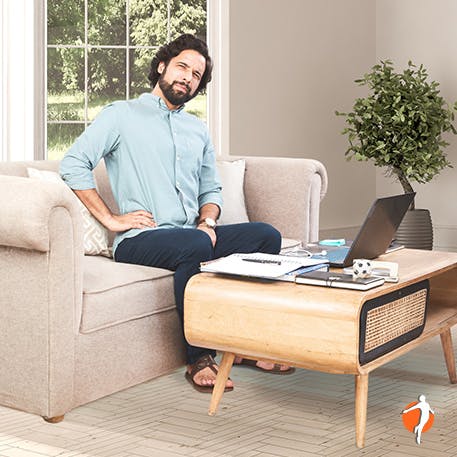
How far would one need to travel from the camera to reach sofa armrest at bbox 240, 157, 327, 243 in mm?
4141

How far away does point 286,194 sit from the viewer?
415cm

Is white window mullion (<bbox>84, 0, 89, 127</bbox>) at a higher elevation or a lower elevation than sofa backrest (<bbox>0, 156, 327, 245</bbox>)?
higher

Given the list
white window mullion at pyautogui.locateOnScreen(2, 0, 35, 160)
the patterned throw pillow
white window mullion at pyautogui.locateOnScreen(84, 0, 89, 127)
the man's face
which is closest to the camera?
the patterned throw pillow

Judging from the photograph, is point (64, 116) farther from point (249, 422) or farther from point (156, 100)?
point (249, 422)

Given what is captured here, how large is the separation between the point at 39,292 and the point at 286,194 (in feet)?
5.27

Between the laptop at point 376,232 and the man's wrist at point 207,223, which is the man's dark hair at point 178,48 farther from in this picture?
the laptop at point 376,232

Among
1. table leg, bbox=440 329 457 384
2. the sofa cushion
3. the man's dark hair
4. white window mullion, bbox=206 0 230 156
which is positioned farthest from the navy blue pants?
white window mullion, bbox=206 0 230 156

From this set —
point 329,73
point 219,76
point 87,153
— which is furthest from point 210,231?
point 329,73

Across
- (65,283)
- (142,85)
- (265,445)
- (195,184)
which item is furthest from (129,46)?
(265,445)

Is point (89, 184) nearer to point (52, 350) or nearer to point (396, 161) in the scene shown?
point (52, 350)

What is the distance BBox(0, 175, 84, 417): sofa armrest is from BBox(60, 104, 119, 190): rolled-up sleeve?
0.57 metres

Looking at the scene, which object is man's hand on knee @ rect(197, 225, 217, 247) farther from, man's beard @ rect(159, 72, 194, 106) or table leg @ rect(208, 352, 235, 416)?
table leg @ rect(208, 352, 235, 416)

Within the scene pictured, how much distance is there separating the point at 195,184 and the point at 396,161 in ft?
8.22

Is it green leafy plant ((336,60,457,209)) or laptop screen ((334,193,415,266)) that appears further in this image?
green leafy plant ((336,60,457,209))
